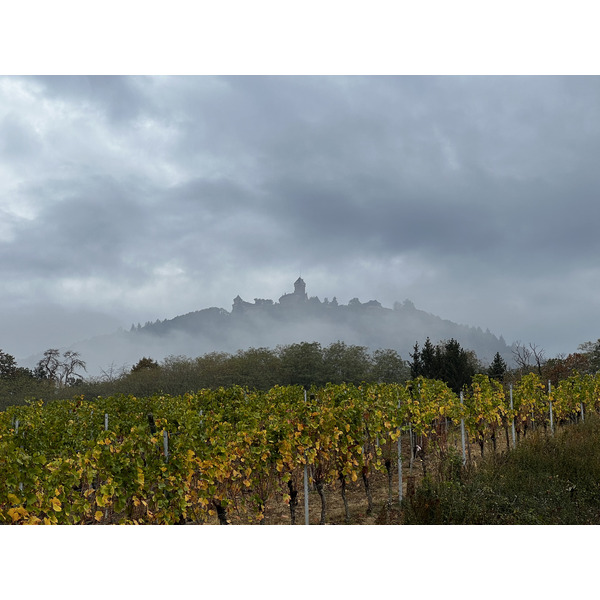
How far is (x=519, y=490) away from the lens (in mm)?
5656

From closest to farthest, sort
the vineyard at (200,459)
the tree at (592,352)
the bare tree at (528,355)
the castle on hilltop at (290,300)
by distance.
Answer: the vineyard at (200,459)
the tree at (592,352)
the bare tree at (528,355)
the castle on hilltop at (290,300)

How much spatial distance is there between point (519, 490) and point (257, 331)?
35215 mm

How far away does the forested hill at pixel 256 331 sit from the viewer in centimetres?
3512

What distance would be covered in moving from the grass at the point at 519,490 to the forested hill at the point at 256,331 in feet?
72.5

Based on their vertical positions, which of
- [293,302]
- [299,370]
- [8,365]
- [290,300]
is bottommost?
[299,370]

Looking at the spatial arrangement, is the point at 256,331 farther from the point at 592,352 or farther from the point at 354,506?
the point at 354,506

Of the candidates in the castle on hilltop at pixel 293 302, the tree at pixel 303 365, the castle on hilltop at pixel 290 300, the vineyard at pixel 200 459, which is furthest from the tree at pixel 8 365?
the vineyard at pixel 200 459

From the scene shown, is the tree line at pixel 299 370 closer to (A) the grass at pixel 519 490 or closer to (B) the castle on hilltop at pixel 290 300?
(A) the grass at pixel 519 490

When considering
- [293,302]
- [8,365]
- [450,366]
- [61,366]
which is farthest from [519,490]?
[293,302]

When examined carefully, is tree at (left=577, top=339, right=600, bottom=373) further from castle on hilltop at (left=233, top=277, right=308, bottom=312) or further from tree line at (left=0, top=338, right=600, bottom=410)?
castle on hilltop at (left=233, top=277, right=308, bottom=312)

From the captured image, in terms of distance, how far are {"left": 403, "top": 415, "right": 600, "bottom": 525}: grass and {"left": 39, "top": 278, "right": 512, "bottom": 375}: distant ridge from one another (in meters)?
22.3

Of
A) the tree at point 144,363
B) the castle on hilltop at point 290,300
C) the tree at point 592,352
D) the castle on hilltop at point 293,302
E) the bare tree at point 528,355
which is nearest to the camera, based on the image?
the tree at point 592,352
